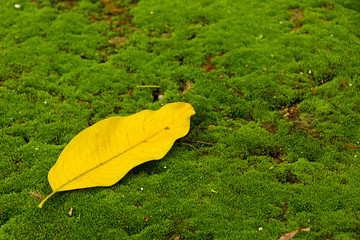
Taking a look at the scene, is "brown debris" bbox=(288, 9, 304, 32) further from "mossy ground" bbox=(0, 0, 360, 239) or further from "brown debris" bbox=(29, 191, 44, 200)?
"brown debris" bbox=(29, 191, 44, 200)

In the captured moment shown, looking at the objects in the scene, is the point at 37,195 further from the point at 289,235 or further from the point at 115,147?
the point at 289,235

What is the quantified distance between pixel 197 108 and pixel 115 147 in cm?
95

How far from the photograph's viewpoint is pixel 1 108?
11.2ft

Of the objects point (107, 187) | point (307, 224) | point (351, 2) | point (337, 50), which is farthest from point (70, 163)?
point (351, 2)

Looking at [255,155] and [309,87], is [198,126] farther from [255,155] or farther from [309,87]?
[309,87]

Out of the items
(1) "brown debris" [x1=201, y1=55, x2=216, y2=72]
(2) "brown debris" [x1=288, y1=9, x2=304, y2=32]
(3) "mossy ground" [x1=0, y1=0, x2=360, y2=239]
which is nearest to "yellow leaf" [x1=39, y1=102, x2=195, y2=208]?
(3) "mossy ground" [x1=0, y1=0, x2=360, y2=239]

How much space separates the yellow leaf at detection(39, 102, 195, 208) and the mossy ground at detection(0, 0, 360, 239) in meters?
0.11

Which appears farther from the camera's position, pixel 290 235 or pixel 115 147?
pixel 115 147

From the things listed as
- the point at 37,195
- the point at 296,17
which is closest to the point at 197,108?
the point at 37,195

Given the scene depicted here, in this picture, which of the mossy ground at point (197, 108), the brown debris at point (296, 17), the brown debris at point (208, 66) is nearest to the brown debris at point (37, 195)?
the mossy ground at point (197, 108)

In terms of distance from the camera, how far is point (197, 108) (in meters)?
3.43

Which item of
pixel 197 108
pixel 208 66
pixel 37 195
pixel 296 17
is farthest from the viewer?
pixel 296 17

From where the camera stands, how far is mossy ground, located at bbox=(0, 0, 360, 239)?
2543 mm

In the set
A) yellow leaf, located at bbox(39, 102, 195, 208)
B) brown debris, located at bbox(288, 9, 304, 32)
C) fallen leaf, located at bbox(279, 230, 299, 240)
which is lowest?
fallen leaf, located at bbox(279, 230, 299, 240)
